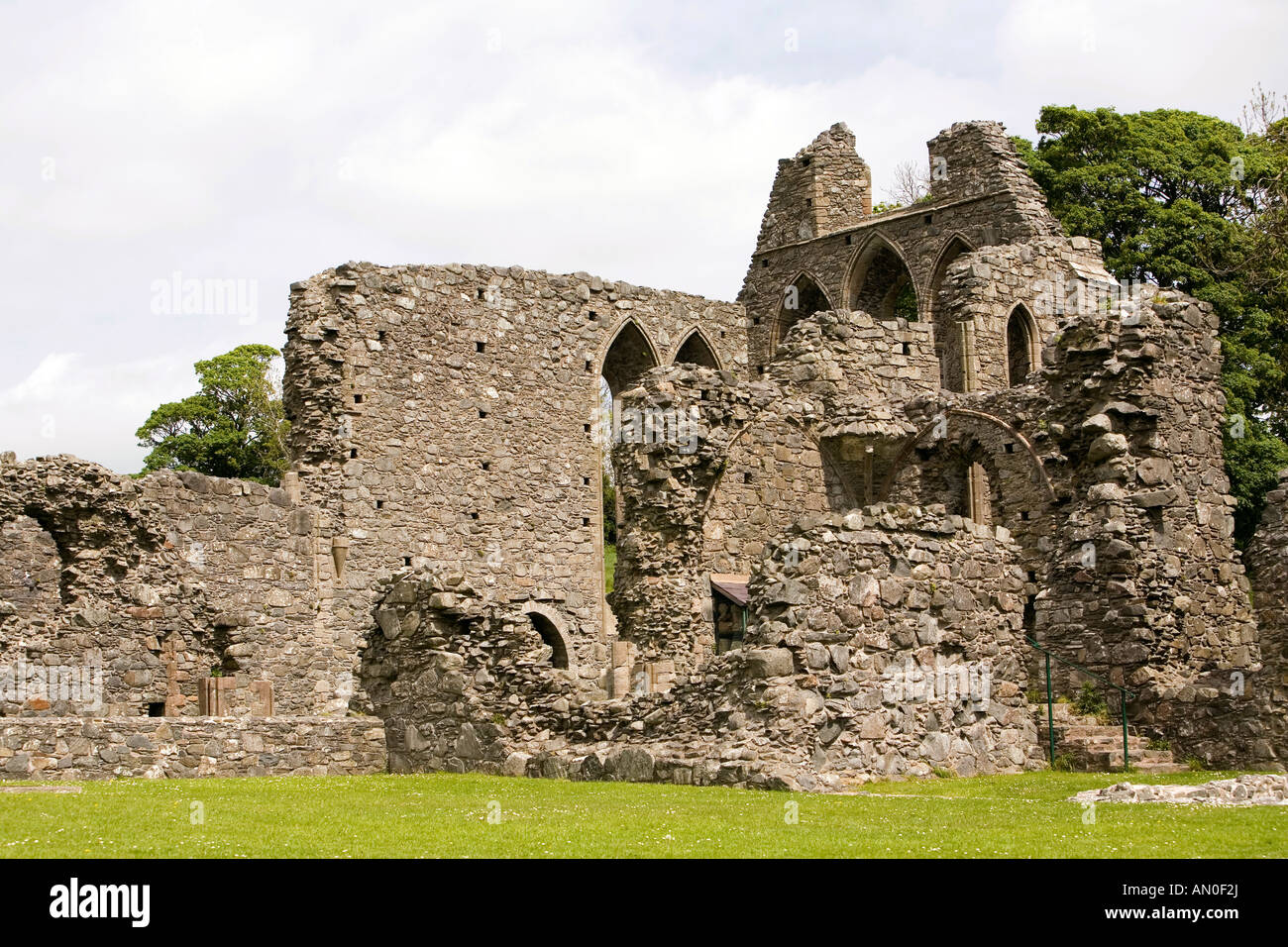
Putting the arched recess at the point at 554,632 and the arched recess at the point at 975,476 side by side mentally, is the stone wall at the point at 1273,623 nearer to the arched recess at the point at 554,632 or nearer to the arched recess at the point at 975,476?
the arched recess at the point at 975,476

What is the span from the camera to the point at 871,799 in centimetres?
1445

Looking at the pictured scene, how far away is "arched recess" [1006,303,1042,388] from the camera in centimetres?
3306

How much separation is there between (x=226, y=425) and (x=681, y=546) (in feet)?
99.6

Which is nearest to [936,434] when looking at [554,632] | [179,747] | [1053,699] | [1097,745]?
[1053,699]

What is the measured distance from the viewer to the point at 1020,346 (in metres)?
34.1

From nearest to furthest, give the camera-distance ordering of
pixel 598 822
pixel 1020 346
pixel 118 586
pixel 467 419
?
pixel 598 822, pixel 118 586, pixel 467 419, pixel 1020 346

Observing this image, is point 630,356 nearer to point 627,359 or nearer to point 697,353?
point 627,359

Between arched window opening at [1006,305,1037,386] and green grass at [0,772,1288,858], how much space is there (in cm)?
1831

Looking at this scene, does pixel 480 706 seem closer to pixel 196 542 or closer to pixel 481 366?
pixel 196 542

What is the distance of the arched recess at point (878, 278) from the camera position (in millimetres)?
37594

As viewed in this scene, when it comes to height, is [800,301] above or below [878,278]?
below

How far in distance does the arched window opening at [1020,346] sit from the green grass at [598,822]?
18.3 metres

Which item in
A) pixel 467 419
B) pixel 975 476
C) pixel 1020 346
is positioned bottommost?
pixel 975 476
